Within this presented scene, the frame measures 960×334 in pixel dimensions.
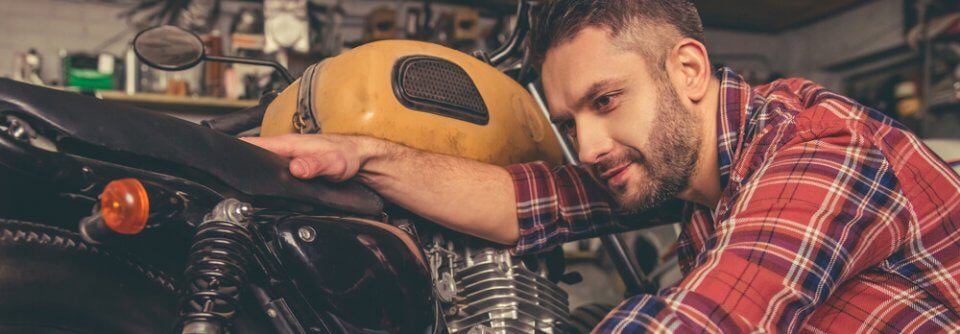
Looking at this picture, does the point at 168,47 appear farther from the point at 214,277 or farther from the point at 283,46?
the point at 283,46

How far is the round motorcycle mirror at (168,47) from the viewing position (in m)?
1.36

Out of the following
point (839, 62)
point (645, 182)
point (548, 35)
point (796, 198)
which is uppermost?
point (839, 62)

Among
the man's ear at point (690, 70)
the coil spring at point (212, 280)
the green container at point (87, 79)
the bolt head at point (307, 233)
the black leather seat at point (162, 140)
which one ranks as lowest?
the coil spring at point (212, 280)

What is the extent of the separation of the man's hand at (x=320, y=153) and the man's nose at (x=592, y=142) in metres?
0.37

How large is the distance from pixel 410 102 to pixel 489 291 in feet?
1.05

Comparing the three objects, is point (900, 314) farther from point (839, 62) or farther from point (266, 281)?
point (839, 62)

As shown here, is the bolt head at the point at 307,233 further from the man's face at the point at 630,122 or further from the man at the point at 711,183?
the man's face at the point at 630,122

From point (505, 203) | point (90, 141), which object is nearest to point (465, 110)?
point (505, 203)

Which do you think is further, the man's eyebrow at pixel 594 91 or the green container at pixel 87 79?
the green container at pixel 87 79

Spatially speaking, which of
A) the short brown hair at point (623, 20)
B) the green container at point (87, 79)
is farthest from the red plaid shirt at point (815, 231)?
the green container at point (87, 79)

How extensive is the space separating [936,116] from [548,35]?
490cm

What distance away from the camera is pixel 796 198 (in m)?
0.90

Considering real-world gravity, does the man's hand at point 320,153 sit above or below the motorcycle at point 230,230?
above

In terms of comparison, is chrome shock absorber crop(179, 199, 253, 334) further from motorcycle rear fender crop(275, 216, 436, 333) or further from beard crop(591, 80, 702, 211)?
beard crop(591, 80, 702, 211)
